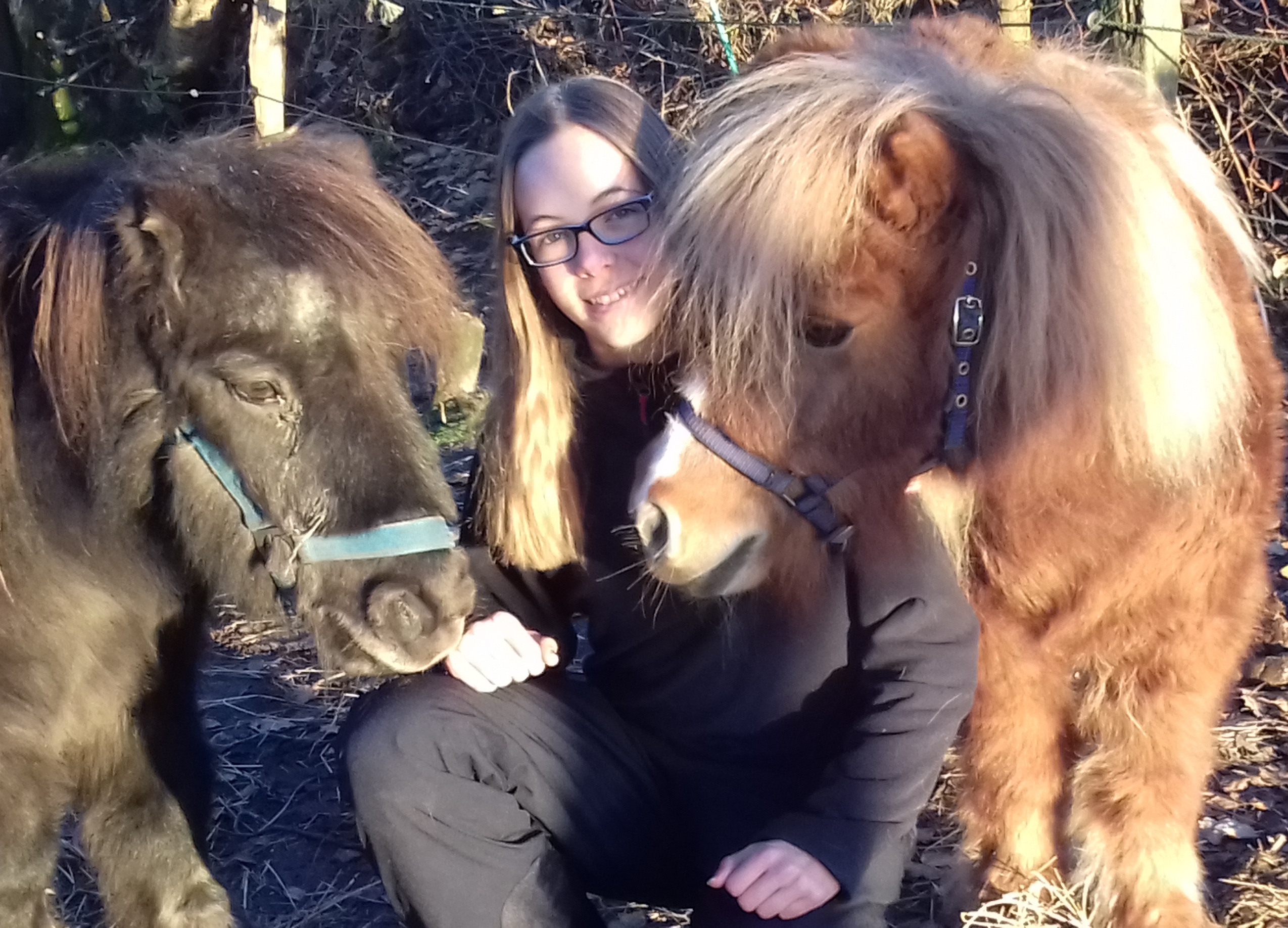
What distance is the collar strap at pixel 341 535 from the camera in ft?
4.97

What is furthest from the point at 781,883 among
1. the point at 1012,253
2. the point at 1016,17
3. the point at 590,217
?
the point at 1016,17

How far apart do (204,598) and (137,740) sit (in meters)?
0.28

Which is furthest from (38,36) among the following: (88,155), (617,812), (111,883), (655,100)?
(617,812)

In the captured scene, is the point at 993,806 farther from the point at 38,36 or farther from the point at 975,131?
the point at 38,36

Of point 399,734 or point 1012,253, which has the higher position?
point 1012,253

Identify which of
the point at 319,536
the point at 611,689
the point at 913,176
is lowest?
the point at 611,689

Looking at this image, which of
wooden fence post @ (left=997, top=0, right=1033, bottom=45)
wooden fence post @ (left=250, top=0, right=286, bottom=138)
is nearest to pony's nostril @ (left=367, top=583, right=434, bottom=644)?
wooden fence post @ (left=997, top=0, right=1033, bottom=45)

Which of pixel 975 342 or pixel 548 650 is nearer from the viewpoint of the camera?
pixel 975 342

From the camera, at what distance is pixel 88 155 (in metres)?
1.90

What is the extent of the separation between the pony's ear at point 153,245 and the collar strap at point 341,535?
200 millimetres

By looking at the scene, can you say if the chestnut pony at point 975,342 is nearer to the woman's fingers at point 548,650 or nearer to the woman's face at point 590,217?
the woman's face at point 590,217

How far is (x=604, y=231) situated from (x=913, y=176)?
1.60ft

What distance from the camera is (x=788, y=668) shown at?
1787 mm

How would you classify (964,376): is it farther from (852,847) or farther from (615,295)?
(852,847)
